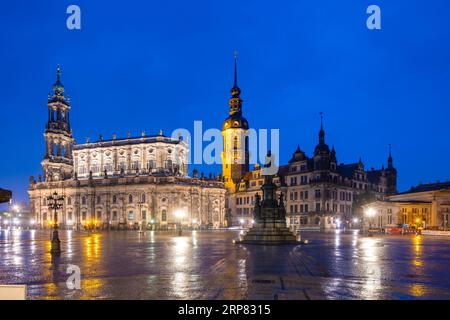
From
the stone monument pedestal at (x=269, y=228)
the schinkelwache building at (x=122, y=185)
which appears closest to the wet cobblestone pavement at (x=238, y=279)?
the stone monument pedestal at (x=269, y=228)

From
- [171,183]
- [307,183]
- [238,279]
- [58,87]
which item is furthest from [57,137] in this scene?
[238,279]

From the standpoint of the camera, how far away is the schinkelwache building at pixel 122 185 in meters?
98.1

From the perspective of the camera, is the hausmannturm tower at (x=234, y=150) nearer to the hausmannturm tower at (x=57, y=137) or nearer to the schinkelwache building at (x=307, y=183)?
the schinkelwache building at (x=307, y=183)

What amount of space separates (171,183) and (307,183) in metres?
31.6

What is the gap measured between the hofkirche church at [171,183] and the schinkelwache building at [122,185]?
0.79 ft

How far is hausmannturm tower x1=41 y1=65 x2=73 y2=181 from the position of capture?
117312mm

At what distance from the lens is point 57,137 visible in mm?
118312

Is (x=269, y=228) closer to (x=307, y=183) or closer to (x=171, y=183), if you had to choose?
(x=307, y=183)

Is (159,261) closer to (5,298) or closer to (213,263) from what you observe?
(213,263)

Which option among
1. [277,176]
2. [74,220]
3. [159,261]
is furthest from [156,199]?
[159,261]

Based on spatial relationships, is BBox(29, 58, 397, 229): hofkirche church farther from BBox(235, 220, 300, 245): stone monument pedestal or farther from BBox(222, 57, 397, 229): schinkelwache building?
BBox(235, 220, 300, 245): stone monument pedestal

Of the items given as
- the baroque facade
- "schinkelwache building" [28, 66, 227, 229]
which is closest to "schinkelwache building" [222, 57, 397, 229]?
"schinkelwache building" [28, 66, 227, 229]
